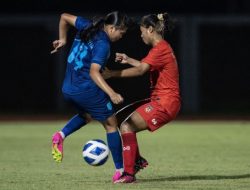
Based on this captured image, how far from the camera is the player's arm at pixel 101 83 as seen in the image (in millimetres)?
8891

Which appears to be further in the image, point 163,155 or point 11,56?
point 11,56

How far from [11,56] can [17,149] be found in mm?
14814

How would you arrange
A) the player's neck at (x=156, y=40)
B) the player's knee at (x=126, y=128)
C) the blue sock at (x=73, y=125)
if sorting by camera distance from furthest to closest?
the blue sock at (x=73, y=125) → the player's neck at (x=156, y=40) → the player's knee at (x=126, y=128)

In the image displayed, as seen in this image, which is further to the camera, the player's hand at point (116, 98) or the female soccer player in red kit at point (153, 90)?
the female soccer player in red kit at point (153, 90)

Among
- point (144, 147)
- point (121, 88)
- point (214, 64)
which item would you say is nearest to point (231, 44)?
point (214, 64)

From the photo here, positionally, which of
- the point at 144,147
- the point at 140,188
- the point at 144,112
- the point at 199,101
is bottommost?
the point at 199,101

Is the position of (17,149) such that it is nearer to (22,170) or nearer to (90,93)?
(22,170)

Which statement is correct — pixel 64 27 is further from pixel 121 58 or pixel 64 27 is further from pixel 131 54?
pixel 131 54

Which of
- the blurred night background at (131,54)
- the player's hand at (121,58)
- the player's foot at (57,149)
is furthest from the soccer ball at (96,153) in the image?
the blurred night background at (131,54)

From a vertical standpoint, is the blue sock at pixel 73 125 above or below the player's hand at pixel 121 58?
below

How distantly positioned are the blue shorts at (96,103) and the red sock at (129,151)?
34 cm

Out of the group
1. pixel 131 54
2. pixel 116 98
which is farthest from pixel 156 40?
pixel 131 54

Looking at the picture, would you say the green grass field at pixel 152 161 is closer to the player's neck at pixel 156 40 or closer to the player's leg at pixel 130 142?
the player's leg at pixel 130 142

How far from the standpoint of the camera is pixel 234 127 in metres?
20.5
